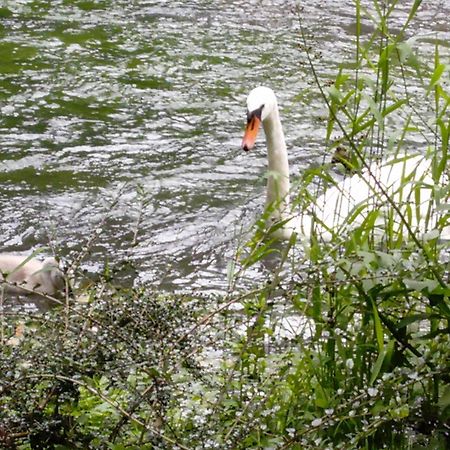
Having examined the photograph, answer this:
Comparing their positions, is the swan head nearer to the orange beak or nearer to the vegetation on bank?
the orange beak

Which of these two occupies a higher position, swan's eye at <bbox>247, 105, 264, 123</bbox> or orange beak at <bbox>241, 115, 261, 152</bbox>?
swan's eye at <bbox>247, 105, 264, 123</bbox>

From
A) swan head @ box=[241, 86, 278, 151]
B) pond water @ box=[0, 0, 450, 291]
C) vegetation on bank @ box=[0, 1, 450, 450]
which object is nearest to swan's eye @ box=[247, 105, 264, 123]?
swan head @ box=[241, 86, 278, 151]

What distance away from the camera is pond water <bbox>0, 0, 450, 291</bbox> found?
287 inches

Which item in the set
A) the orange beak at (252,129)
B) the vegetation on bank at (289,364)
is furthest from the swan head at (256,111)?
the vegetation on bank at (289,364)

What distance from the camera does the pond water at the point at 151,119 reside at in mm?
7285

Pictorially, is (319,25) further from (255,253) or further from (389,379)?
(389,379)

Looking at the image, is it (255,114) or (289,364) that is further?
(255,114)

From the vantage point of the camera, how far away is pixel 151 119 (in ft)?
30.3

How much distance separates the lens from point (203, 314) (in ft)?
11.8

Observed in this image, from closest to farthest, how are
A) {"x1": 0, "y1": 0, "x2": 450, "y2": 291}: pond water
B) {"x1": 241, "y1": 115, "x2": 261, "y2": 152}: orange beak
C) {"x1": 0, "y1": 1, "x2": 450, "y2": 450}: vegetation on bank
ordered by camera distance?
{"x1": 0, "y1": 1, "x2": 450, "y2": 450}: vegetation on bank → {"x1": 241, "y1": 115, "x2": 261, "y2": 152}: orange beak → {"x1": 0, "y1": 0, "x2": 450, "y2": 291}: pond water

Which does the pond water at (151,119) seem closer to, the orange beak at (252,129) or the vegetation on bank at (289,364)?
the orange beak at (252,129)

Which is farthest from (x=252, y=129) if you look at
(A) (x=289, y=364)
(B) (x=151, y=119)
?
(A) (x=289, y=364)

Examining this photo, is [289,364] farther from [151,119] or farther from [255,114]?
[151,119]

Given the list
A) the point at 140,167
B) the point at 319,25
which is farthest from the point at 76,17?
the point at 140,167
